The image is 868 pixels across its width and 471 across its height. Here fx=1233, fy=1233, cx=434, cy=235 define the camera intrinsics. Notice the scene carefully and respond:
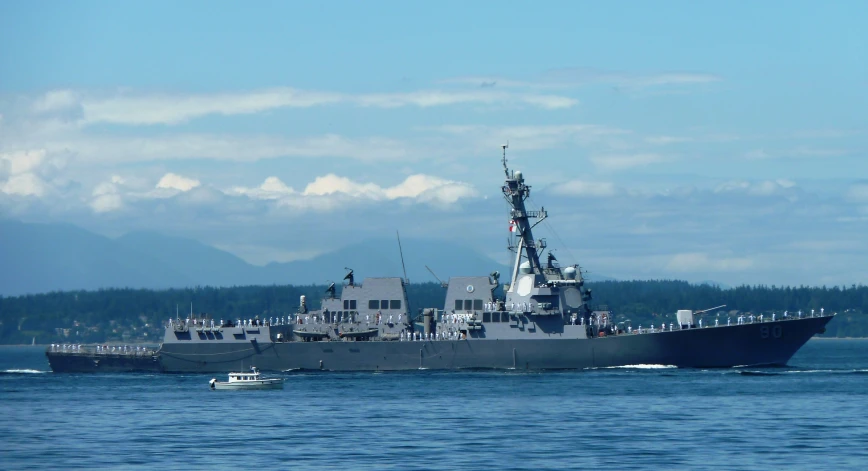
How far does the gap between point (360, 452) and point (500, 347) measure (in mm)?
28570

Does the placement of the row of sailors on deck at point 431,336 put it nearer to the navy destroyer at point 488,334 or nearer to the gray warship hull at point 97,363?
the navy destroyer at point 488,334

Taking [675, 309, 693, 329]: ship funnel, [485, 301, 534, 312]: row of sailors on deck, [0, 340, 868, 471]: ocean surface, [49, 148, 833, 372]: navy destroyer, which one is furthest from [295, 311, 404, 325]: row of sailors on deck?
[675, 309, 693, 329]: ship funnel

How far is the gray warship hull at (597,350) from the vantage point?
6744 cm

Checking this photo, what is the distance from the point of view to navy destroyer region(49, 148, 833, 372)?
6775 centimetres

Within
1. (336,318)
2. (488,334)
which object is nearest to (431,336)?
(488,334)

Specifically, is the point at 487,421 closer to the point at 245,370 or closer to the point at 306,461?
the point at 306,461

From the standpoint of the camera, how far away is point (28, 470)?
3897 cm

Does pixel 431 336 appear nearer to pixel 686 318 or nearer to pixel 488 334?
pixel 488 334

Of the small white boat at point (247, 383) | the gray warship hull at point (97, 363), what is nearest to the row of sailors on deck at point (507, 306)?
the small white boat at point (247, 383)

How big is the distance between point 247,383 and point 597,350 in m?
19.1

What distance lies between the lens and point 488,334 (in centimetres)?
6962

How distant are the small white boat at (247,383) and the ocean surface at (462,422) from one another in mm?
1380

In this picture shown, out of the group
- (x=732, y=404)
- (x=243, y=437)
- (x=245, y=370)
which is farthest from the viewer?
(x=245, y=370)

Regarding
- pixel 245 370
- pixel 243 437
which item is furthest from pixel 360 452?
pixel 245 370
